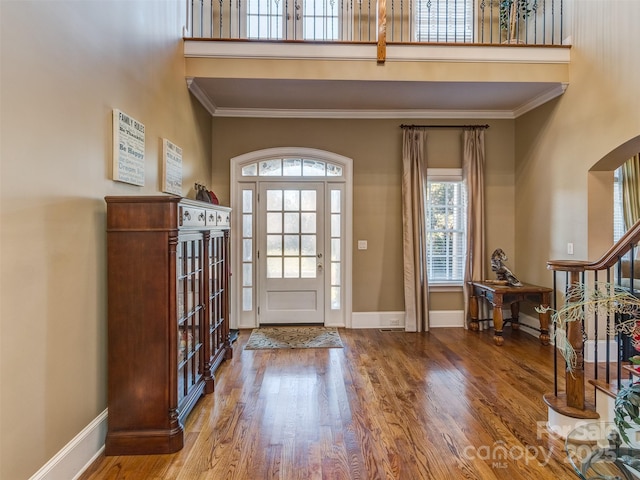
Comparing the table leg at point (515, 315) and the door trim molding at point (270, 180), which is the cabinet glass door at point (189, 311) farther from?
the table leg at point (515, 315)

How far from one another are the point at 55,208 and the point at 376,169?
391 centimetres

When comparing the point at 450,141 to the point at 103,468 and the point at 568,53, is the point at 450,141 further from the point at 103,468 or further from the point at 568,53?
the point at 103,468

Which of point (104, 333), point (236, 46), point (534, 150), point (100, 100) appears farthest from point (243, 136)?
point (534, 150)

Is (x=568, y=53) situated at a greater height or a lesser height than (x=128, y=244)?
greater

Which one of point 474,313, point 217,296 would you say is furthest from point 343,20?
point 474,313

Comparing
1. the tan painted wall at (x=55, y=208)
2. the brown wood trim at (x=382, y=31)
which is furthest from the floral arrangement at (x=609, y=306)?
the brown wood trim at (x=382, y=31)

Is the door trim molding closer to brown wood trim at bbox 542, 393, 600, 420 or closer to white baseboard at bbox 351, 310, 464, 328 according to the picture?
white baseboard at bbox 351, 310, 464, 328

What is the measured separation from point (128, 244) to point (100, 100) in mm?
914

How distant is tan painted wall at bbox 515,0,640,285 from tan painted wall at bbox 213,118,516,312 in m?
0.34

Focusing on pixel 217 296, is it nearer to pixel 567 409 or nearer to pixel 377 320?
pixel 377 320

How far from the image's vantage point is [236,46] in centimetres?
381

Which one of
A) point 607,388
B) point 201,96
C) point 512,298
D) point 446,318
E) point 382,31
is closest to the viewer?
point 607,388

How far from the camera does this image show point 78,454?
2.05 m

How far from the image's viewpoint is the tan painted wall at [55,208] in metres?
1.60
